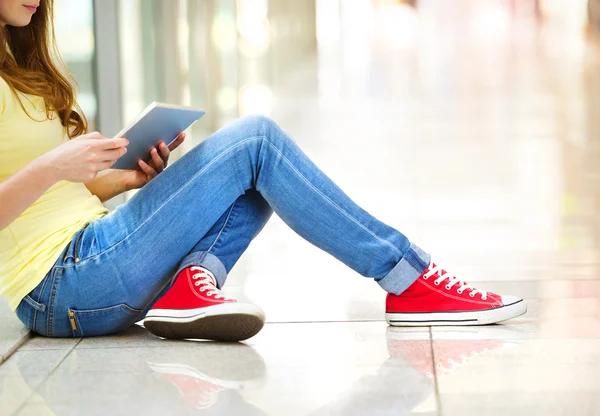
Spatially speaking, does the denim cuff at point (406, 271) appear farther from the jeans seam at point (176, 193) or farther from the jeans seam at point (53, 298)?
the jeans seam at point (53, 298)

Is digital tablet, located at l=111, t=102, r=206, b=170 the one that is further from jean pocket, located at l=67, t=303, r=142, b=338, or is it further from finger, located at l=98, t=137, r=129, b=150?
jean pocket, located at l=67, t=303, r=142, b=338

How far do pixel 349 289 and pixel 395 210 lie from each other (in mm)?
1605

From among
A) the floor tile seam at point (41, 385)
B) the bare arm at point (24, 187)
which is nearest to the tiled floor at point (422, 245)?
the floor tile seam at point (41, 385)

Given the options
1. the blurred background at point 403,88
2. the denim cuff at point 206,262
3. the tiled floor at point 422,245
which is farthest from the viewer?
the blurred background at point 403,88

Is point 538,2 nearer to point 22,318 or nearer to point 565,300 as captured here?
point 565,300

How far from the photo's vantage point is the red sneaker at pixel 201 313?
1.71 meters

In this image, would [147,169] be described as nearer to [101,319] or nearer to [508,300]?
[101,319]

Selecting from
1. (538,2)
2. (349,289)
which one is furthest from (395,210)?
(538,2)

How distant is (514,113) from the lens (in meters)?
5.39

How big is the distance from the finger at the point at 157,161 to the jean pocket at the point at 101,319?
0.98 feet

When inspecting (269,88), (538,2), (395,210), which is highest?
(538,2)

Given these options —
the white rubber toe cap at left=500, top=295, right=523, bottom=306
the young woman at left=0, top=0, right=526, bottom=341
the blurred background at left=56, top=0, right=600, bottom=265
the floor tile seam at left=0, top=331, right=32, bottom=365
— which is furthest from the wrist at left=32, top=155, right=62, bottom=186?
the blurred background at left=56, top=0, right=600, bottom=265

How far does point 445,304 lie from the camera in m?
1.85

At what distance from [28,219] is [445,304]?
2.68 ft
